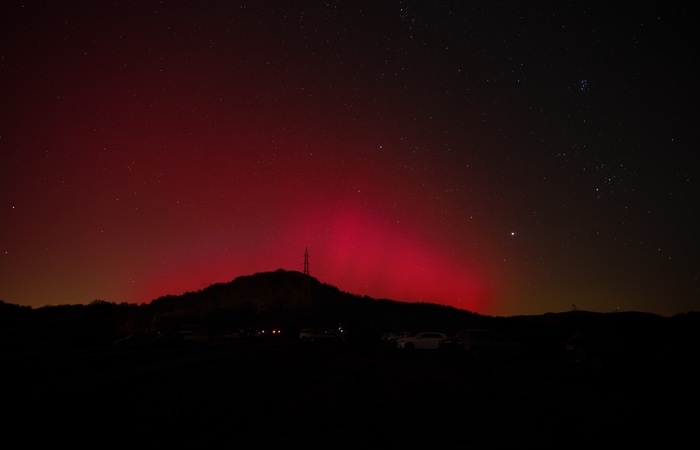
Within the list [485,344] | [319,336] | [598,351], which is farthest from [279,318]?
[598,351]

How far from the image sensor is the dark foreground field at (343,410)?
25.0ft

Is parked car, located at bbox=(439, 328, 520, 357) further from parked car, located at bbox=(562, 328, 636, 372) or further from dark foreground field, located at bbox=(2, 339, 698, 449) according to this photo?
dark foreground field, located at bbox=(2, 339, 698, 449)

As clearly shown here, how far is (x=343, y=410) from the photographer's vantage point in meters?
9.95

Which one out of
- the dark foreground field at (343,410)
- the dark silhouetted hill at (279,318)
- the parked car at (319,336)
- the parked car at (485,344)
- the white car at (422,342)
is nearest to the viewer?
the dark foreground field at (343,410)

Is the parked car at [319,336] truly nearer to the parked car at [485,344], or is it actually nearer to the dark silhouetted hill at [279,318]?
the dark silhouetted hill at [279,318]

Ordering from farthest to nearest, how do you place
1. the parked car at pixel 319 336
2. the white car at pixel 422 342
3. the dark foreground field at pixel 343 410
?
1. the parked car at pixel 319 336
2. the white car at pixel 422 342
3. the dark foreground field at pixel 343 410

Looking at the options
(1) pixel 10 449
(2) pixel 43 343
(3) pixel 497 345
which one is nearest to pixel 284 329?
(2) pixel 43 343

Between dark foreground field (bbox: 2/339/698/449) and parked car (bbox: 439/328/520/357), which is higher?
parked car (bbox: 439/328/520/357)

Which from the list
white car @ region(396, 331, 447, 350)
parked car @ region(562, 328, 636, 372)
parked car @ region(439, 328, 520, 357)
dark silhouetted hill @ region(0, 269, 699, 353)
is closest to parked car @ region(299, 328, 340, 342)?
dark silhouetted hill @ region(0, 269, 699, 353)

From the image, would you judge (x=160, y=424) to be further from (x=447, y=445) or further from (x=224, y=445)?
(x=447, y=445)

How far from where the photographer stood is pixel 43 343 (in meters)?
43.3

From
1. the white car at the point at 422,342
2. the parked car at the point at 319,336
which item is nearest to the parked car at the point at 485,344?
the white car at the point at 422,342

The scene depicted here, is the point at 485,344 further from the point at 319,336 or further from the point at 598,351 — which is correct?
the point at 319,336

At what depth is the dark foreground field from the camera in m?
7.63
